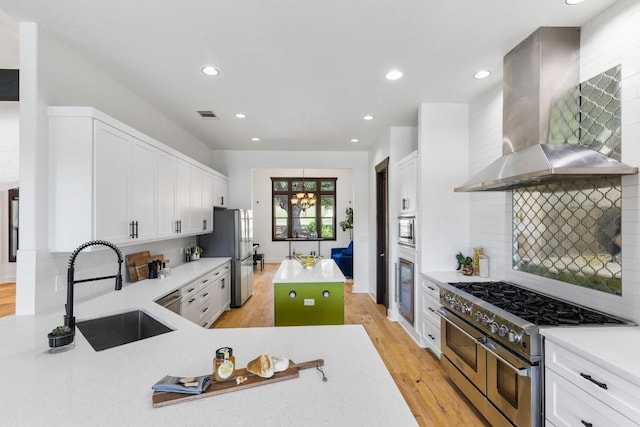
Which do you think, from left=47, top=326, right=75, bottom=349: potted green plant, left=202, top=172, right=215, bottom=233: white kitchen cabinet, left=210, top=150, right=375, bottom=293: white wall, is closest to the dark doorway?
left=210, top=150, right=375, bottom=293: white wall

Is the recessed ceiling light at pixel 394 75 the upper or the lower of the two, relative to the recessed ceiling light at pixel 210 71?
upper

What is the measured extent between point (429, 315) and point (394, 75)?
2.51 m

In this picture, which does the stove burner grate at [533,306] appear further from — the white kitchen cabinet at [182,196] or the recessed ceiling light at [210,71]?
the white kitchen cabinet at [182,196]

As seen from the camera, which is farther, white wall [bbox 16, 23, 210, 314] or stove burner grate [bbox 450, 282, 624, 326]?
white wall [bbox 16, 23, 210, 314]

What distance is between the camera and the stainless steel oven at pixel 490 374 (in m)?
1.74

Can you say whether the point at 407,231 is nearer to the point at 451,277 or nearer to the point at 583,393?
the point at 451,277

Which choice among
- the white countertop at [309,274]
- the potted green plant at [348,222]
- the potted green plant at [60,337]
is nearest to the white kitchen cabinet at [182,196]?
the white countertop at [309,274]

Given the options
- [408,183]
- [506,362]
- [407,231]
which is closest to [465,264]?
[407,231]

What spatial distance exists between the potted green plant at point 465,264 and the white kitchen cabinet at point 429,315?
1.34 ft

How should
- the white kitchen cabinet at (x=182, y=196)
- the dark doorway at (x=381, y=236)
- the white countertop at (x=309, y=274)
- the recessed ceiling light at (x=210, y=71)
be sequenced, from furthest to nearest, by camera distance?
1. the dark doorway at (x=381, y=236)
2. the white kitchen cabinet at (x=182, y=196)
3. the white countertop at (x=309, y=274)
4. the recessed ceiling light at (x=210, y=71)

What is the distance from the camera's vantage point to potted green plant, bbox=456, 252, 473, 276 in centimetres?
323

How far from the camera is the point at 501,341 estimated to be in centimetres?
194

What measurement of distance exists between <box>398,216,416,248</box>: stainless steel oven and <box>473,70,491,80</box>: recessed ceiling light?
163cm

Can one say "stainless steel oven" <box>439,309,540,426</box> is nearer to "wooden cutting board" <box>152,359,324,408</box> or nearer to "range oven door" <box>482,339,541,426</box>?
"range oven door" <box>482,339,541,426</box>
